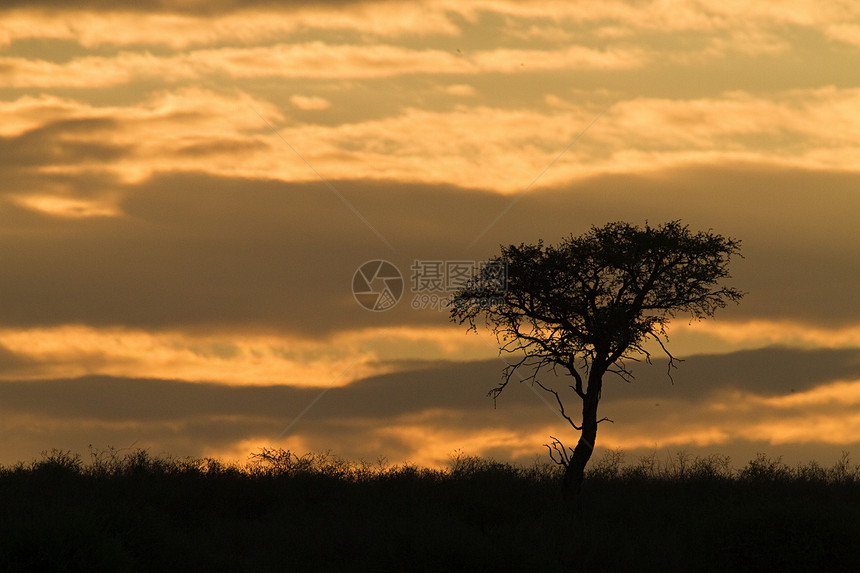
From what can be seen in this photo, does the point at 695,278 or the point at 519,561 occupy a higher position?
the point at 695,278

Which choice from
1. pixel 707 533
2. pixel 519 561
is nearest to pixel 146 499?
pixel 519 561

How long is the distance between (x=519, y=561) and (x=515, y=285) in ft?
29.8

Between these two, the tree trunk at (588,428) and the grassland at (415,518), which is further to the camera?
the tree trunk at (588,428)

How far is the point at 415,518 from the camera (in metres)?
26.1

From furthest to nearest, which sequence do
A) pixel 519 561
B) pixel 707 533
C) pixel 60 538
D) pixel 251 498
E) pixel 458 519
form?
pixel 251 498 < pixel 458 519 < pixel 707 533 < pixel 519 561 < pixel 60 538

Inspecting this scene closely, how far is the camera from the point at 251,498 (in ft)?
96.1

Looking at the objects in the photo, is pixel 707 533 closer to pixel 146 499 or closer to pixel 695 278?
pixel 695 278

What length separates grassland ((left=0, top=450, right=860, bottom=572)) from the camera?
21609 mm

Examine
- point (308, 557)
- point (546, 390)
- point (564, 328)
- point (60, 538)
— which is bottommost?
point (308, 557)

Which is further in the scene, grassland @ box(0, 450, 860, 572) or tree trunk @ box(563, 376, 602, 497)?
tree trunk @ box(563, 376, 602, 497)

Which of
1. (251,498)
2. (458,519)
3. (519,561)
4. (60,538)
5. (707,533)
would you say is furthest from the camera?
(251,498)

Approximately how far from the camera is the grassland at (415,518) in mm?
21609

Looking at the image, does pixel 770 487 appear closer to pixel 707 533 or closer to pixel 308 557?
pixel 707 533

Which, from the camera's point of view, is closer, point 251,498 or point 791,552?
point 791,552
